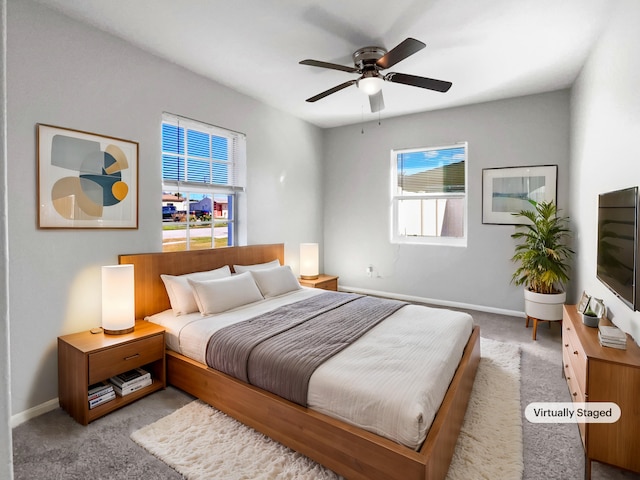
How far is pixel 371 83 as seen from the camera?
9.14 feet

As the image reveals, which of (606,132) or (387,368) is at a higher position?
(606,132)

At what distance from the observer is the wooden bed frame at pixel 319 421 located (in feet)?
5.01

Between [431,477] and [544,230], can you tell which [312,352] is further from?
[544,230]

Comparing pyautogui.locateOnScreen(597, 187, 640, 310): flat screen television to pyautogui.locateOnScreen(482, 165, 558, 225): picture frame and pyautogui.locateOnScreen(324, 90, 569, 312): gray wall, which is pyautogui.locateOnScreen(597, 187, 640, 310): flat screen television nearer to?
pyautogui.locateOnScreen(482, 165, 558, 225): picture frame

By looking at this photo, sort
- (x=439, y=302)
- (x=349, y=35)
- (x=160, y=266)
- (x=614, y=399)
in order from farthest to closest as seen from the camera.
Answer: (x=439, y=302) < (x=160, y=266) < (x=349, y=35) < (x=614, y=399)

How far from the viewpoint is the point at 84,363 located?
2.15 meters

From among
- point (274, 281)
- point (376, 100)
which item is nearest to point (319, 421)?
point (274, 281)

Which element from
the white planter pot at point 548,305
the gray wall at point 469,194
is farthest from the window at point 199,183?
the white planter pot at point 548,305

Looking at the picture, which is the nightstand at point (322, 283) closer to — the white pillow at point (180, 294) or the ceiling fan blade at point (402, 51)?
the white pillow at point (180, 294)

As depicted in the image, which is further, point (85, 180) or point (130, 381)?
point (85, 180)

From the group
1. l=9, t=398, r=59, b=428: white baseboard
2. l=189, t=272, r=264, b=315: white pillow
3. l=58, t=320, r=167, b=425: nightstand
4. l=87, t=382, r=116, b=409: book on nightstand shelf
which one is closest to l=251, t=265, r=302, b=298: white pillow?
l=189, t=272, r=264, b=315: white pillow

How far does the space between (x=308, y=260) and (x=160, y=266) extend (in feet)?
7.23

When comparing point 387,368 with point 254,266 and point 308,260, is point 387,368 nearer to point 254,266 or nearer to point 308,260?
point 254,266

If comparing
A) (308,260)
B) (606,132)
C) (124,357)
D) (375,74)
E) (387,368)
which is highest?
(375,74)
